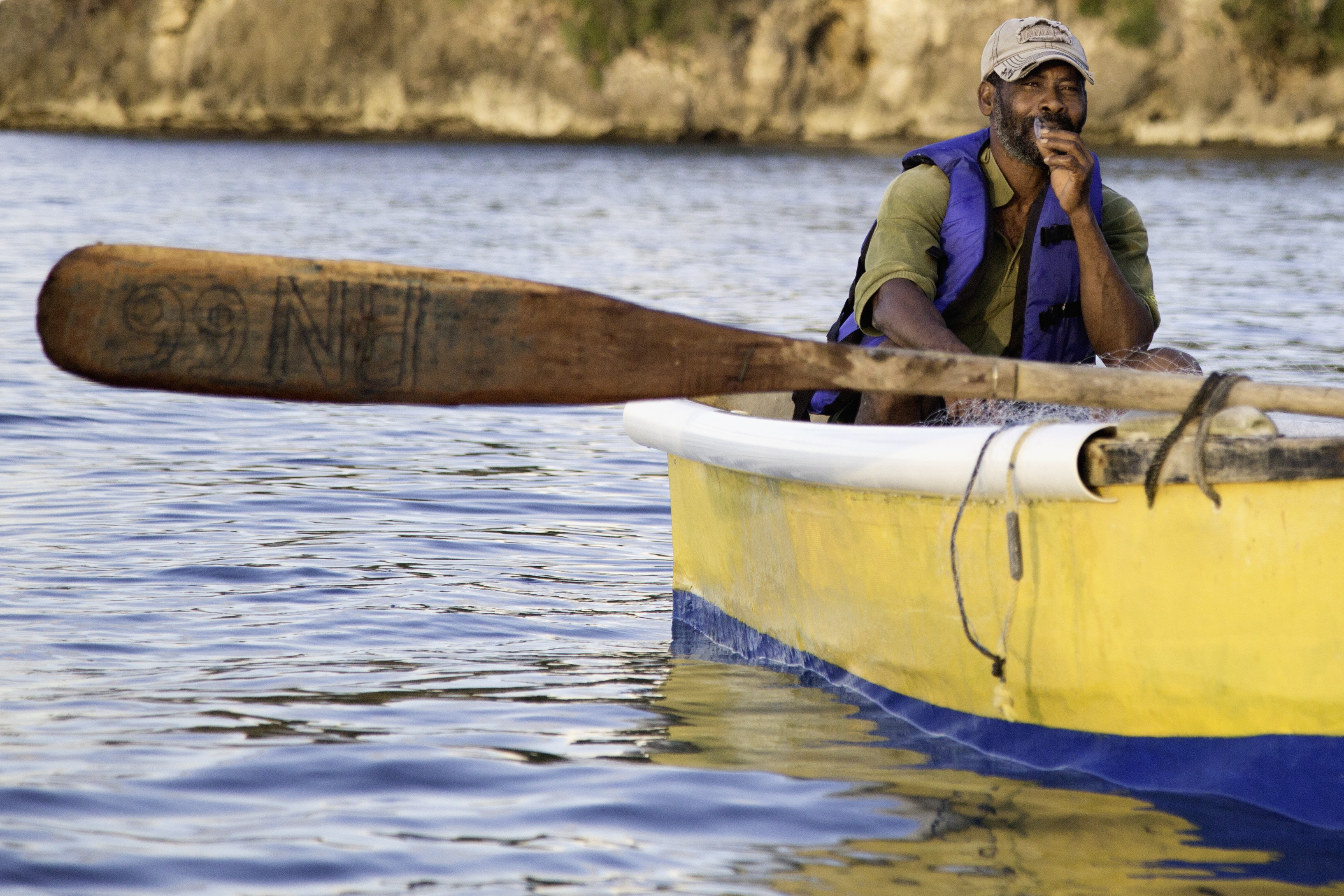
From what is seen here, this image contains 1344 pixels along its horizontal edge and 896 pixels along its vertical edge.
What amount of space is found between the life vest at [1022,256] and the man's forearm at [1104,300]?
5 cm

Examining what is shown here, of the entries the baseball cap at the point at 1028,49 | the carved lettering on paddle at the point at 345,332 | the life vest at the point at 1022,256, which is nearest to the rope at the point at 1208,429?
the life vest at the point at 1022,256

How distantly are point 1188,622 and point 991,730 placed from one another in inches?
22.8

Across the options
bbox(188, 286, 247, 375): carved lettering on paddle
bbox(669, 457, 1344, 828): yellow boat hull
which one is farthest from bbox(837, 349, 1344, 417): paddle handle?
bbox(188, 286, 247, 375): carved lettering on paddle

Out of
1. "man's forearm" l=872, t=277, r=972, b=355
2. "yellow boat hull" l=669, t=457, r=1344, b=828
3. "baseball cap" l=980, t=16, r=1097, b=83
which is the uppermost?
"baseball cap" l=980, t=16, r=1097, b=83

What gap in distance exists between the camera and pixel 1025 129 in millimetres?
3578

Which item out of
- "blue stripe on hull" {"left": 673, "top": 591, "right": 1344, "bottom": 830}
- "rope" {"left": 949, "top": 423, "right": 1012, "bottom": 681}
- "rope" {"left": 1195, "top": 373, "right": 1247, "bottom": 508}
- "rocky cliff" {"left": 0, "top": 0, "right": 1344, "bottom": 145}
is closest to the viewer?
"rope" {"left": 1195, "top": 373, "right": 1247, "bottom": 508}

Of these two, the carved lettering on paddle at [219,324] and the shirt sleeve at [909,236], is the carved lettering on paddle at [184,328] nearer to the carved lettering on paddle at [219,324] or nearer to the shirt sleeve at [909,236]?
the carved lettering on paddle at [219,324]

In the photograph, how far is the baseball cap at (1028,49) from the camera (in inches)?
138

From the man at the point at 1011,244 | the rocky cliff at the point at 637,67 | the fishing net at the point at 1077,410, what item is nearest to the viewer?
the fishing net at the point at 1077,410

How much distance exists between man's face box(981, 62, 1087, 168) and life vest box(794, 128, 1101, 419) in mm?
95

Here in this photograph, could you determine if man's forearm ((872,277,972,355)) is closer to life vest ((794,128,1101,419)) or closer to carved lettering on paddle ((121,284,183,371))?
life vest ((794,128,1101,419))

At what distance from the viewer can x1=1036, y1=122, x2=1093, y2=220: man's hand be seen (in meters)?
3.43

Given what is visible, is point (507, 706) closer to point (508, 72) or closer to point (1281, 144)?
point (1281, 144)

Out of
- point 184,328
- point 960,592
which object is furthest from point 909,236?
point 184,328
